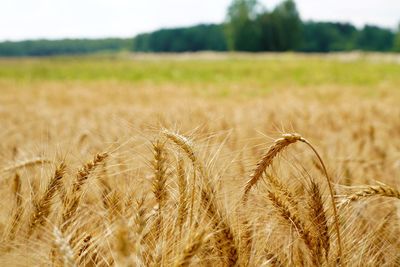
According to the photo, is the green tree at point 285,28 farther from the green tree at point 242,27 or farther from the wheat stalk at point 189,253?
the wheat stalk at point 189,253

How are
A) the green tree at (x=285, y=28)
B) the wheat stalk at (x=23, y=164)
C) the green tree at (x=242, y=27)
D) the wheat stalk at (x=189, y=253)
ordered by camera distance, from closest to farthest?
the wheat stalk at (x=189, y=253), the wheat stalk at (x=23, y=164), the green tree at (x=242, y=27), the green tree at (x=285, y=28)

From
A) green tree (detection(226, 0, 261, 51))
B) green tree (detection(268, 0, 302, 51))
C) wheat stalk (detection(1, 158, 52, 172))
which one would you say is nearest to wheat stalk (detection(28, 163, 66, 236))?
wheat stalk (detection(1, 158, 52, 172))

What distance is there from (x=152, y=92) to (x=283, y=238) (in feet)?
21.2

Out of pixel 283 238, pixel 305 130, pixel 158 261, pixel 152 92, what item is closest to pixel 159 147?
pixel 158 261

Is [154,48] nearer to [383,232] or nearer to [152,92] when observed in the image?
[152,92]

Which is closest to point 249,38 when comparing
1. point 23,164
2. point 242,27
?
point 242,27

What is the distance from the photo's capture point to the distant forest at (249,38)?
6341 cm

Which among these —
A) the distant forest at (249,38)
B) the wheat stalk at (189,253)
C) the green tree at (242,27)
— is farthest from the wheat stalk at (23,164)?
the green tree at (242,27)

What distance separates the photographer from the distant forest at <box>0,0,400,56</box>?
63.4 metres

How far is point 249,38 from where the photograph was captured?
63656mm

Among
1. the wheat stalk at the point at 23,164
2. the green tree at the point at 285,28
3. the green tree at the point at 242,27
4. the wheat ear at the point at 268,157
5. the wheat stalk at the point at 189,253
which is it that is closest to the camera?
the wheat stalk at the point at 189,253

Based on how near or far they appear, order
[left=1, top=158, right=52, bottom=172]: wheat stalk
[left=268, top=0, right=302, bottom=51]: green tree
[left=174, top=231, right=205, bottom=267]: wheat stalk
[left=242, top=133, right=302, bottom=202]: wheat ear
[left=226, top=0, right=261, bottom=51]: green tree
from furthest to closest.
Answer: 1. [left=268, top=0, right=302, bottom=51]: green tree
2. [left=226, top=0, right=261, bottom=51]: green tree
3. [left=1, top=158, right=52, bottom=172]: wheat stalk
4. [left=242, top=133, right=302, bottom=202]: wheat ear
5. [left=174, top=231, right=205, bottom=267]: wheat stalk

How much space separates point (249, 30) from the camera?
63.9 m

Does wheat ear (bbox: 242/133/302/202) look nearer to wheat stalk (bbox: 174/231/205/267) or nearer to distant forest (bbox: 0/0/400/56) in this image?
wheat stalk (bbox: 174/231/205/267)
